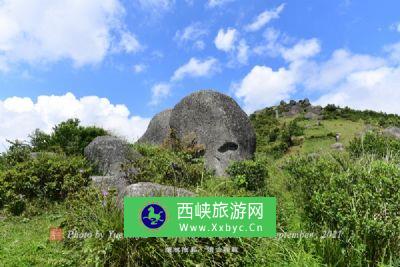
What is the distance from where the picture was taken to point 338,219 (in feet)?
24.6

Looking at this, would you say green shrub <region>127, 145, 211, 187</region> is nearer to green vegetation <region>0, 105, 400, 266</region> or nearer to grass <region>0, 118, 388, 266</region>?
green vegetation <region>0, 105, 400, 266</region>

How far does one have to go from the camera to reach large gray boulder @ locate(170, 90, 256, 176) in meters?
18.7

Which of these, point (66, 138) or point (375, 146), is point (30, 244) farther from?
point (375, 146)

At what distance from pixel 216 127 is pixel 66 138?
6.58m

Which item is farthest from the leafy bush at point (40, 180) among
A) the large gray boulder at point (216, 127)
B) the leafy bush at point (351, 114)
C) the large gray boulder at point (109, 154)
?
the leafy bush at point (351, 114)

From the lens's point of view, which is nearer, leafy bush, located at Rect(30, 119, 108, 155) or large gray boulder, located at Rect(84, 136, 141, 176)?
large gray boulder, located at Rect(84, 136, 141, 176)

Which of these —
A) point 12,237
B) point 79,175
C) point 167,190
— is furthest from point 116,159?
point 167,190

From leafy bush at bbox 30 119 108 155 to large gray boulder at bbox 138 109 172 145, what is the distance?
3001 millimetres

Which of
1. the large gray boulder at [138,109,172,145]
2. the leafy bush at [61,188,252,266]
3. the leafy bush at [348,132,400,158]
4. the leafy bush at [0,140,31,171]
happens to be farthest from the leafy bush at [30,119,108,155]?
the leafy bush at [61,188,252,266]

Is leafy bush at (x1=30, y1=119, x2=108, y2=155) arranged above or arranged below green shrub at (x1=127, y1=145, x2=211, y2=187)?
above

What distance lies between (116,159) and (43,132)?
5.70 m

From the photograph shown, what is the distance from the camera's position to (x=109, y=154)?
17.5 metres

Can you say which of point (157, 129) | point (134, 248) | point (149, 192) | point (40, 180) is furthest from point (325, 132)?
point (134, 248)

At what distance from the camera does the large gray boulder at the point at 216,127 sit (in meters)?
18.7
